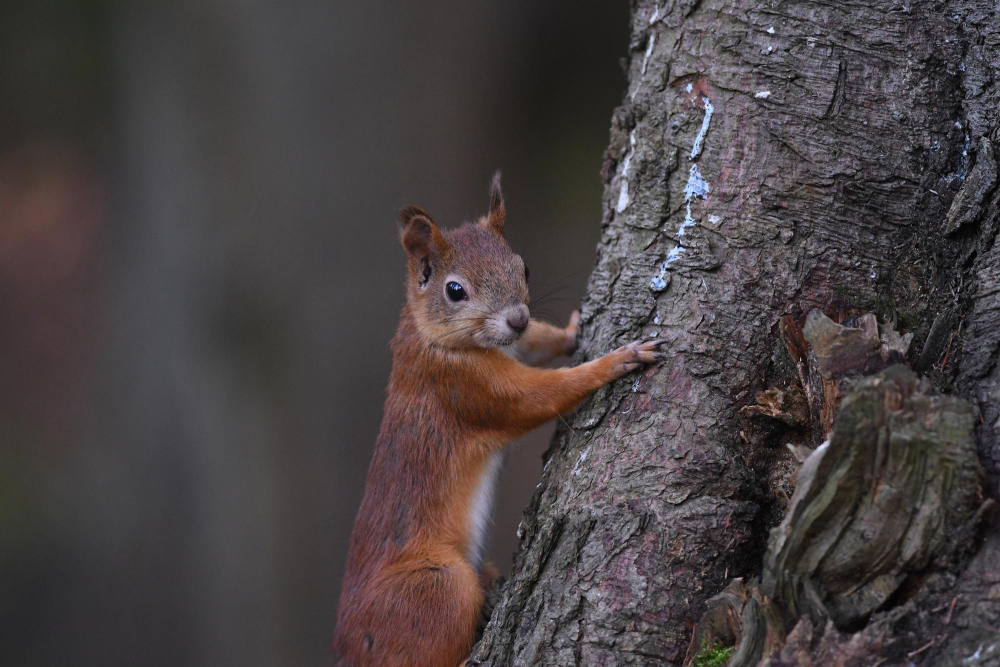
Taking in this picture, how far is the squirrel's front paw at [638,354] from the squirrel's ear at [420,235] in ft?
3.31

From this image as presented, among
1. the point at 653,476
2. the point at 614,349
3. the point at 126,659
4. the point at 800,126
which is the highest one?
the point at 800,126

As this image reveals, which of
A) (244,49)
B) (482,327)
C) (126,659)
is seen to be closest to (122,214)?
(244,49)

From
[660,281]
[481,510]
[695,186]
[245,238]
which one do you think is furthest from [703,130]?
[245,238]

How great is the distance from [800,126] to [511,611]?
59.2 inches

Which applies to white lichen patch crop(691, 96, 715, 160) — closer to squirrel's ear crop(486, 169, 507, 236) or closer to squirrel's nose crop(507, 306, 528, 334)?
squirrel's nose crop(507, 306, 528, 334)

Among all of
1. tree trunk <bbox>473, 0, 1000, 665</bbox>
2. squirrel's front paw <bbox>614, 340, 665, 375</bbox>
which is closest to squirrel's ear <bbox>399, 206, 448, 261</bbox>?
tree trunk <bbox>473, 0, 1000, 665</bbox>

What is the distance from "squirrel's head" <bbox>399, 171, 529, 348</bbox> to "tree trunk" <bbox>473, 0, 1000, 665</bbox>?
64cm

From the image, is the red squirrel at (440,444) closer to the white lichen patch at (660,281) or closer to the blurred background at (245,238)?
the white lichen patch at (660,281)

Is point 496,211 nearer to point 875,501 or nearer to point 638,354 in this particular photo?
point 638,354

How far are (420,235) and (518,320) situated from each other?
52 centimetres

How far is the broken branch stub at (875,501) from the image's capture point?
1512 mm

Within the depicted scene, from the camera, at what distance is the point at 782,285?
2.11 m

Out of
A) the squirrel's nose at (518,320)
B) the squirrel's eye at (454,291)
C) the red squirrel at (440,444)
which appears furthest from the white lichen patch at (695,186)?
the squirrel's eye at (454,291)

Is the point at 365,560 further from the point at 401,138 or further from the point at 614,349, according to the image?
the point at 401,138
